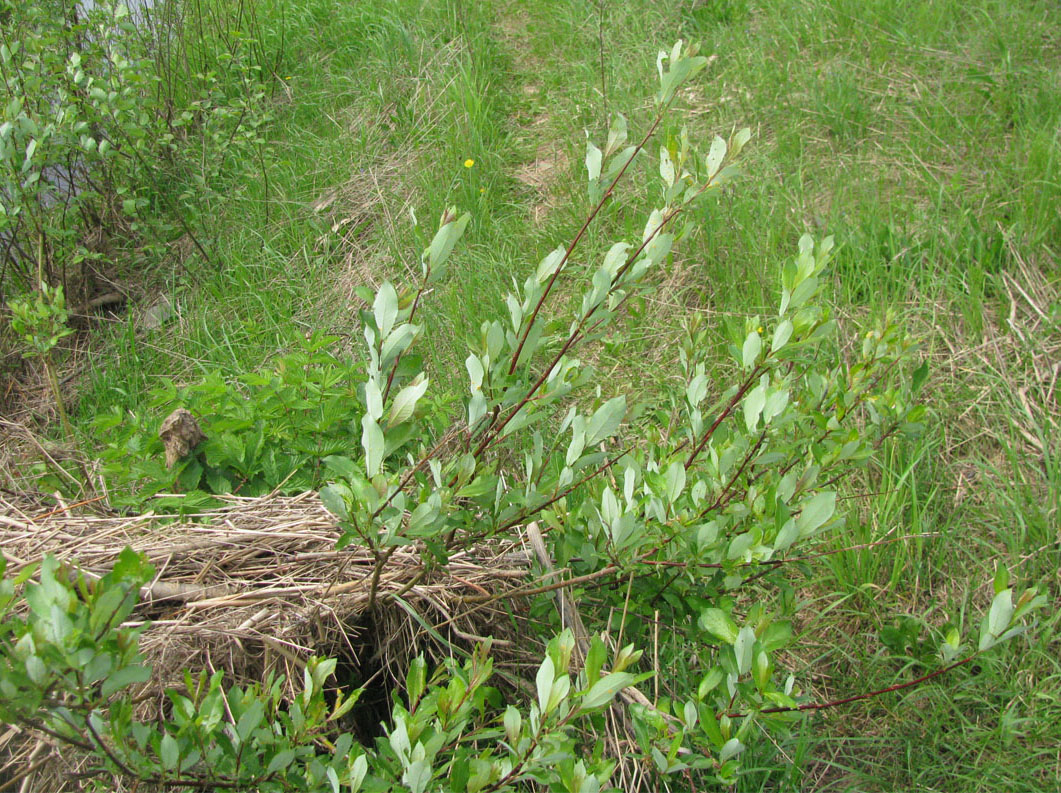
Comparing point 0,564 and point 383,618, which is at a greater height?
point 0,564

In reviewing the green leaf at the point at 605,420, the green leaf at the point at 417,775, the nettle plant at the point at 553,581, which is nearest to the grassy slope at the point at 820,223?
the nettle plant at the point at 553,581

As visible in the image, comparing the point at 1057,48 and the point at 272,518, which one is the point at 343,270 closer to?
the point at 272,518

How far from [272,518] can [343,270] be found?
2.09 metres

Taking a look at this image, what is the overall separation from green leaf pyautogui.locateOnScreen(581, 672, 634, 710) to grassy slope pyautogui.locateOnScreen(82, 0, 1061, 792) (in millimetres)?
870

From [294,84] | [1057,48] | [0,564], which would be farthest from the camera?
[294,84]

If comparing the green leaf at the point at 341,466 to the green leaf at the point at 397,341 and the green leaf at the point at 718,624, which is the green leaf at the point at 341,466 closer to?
the green leaf at the point at 397,341

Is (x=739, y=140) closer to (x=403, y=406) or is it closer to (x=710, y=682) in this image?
(x=403, y=406)

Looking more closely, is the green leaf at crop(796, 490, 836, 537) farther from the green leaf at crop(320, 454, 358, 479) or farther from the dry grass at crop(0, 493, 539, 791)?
the green leaf at crop(320, 454, 358, 479)

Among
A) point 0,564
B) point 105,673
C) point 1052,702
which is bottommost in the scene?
point 1052,702

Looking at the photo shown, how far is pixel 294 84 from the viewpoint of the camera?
4863 millimetres

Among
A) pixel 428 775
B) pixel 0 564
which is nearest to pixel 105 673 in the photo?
pixel 0 564

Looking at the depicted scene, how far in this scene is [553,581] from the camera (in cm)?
177

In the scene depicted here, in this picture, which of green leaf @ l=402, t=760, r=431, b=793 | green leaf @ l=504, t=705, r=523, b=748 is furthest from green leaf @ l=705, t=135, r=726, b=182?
green leaf @ l=402, t=760, r=431, b=793

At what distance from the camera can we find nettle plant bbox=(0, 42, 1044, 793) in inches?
48.8
